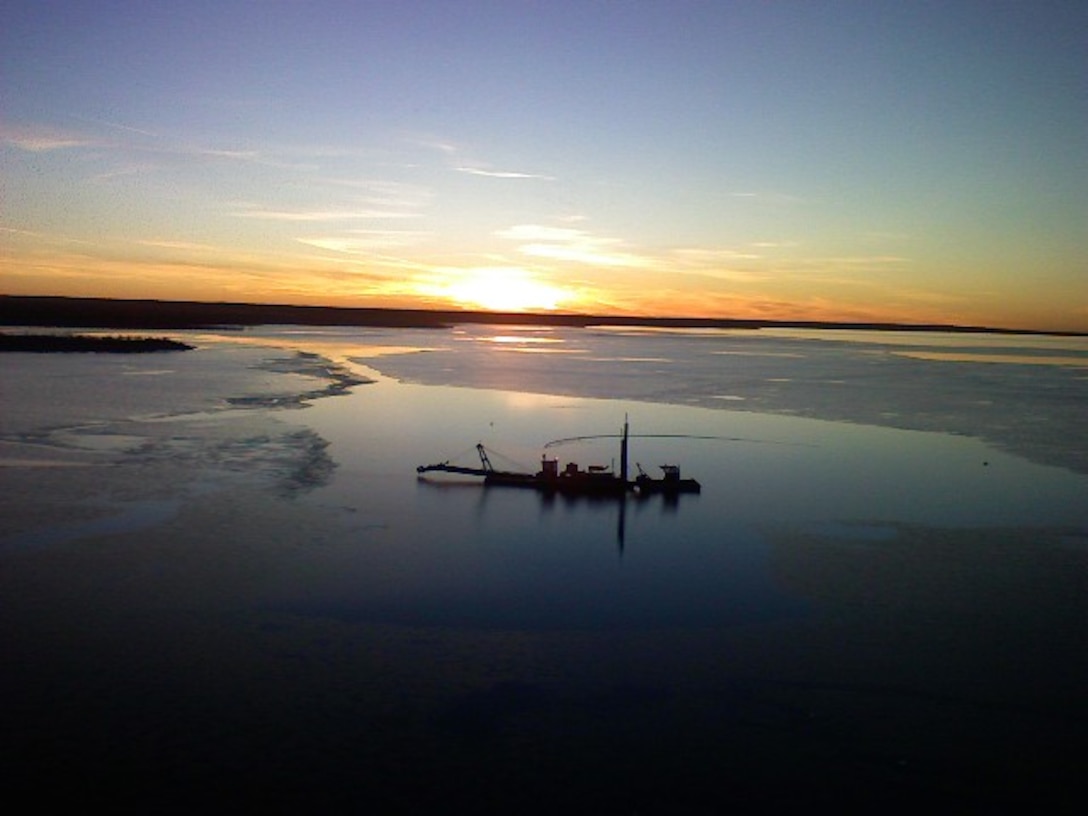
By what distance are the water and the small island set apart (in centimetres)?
4142

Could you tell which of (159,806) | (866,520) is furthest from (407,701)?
(866,520)

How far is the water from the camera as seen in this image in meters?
8.95

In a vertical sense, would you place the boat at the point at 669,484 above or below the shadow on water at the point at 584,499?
above

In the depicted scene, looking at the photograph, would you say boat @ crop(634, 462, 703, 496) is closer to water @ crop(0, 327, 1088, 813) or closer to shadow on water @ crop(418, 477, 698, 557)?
shadow on water @ crop(418, 477, 698, 557)

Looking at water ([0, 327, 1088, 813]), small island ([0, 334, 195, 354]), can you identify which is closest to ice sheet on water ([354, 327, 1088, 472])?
water ([0, 327, 1088, 813])

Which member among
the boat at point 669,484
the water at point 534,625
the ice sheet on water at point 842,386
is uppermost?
the ice sheet on water at point 842,386

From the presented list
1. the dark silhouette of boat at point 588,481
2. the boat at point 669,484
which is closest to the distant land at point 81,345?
the dark silhouette of boat at point 588,481

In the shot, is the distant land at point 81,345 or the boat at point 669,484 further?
the distant land at point 81,345

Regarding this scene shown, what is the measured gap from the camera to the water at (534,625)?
8.95m

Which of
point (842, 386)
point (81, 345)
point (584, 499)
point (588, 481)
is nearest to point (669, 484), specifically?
point (588, 481)

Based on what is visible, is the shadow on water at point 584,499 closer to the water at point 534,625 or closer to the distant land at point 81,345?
the water at point 534,625

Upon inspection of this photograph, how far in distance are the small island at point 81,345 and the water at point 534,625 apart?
136 ft

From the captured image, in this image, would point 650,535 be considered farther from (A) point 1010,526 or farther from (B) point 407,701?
(B) point 407,701

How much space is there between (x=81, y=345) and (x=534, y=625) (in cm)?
6625
